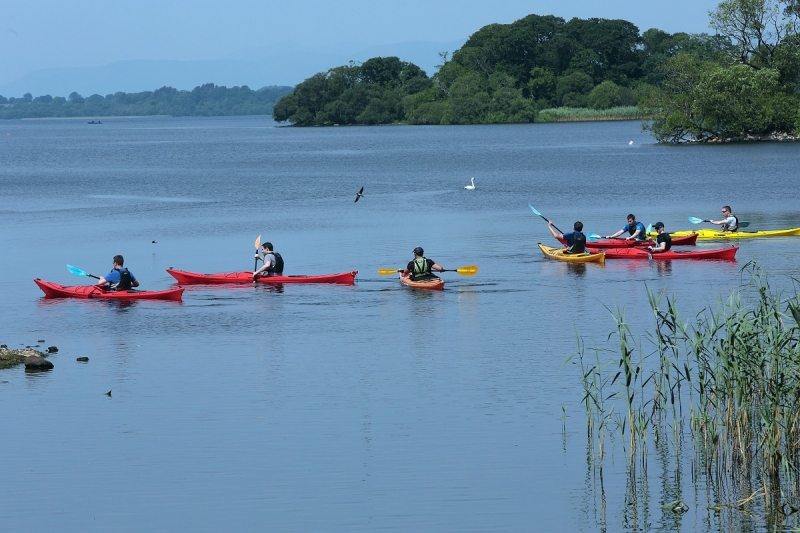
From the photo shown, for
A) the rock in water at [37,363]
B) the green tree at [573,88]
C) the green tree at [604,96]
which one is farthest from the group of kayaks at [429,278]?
the green tree at [573,88]

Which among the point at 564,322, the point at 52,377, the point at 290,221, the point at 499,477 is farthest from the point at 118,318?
the point at 290,221

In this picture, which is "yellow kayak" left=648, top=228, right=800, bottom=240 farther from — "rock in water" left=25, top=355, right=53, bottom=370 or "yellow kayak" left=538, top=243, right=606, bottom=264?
"rock in water" left=25, top=355, right=53, bottom=370

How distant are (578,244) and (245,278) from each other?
9.66 m

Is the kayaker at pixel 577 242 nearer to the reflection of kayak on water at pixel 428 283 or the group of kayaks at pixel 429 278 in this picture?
the group of kayaks at pixel 429 278

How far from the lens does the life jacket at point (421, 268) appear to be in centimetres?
3400

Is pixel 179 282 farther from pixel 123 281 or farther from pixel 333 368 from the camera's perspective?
pixel 333 368

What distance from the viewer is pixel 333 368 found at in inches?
970

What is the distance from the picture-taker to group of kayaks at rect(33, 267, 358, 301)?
32906mm

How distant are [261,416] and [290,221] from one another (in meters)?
35.2

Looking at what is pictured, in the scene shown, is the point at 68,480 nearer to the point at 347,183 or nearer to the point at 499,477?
the point at 499,477

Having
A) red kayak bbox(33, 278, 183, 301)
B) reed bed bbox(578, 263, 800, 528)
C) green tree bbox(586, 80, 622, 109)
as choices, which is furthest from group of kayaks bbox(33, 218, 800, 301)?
green tree bbox(586, 80, 622, 109)

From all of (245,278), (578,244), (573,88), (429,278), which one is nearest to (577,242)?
(578,244)

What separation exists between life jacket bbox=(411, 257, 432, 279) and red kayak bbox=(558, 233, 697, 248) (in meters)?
6.15

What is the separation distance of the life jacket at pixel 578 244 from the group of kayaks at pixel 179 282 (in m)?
6.76
